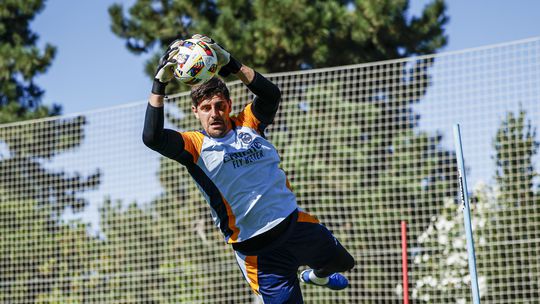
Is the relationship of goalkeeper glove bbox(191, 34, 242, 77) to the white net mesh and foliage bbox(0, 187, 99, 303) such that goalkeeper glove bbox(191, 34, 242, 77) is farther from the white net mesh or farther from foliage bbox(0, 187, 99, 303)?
foliage bbox(0, 187, 99, 303)

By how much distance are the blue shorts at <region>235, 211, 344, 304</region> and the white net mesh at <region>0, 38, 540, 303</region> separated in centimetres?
657

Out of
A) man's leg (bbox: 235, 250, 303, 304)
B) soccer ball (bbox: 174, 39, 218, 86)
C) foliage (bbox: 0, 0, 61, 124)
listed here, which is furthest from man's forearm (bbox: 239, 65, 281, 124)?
foliage (bbox: 0, 0, 61, 124)

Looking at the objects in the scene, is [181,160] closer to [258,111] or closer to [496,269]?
[258,111]

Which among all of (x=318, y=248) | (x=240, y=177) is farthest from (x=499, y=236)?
(x=240, y=177)

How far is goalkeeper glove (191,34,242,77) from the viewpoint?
4.50 metres

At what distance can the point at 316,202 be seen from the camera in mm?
13031

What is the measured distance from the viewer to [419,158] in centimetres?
1283

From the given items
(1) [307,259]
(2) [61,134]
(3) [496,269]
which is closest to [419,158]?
(3) [496,269]

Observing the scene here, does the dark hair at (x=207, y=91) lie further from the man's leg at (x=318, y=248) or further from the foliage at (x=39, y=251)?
the foliage at (x=39, y=251)

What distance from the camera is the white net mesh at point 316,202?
11.2m

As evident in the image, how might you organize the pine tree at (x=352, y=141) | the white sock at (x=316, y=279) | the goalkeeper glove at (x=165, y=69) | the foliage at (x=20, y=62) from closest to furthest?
the goalkeeper glove at (x=165, y=69) < the white sock at (x=316, y=279) < the pine tree at (x=352, y=141) < the foliage at (x=20, y=62)

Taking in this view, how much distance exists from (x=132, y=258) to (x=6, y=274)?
2101 millimetres

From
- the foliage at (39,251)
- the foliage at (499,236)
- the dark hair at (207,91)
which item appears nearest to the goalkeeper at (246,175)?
the dark hair at (207,91)

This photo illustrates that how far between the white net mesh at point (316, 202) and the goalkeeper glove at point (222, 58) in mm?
6804
